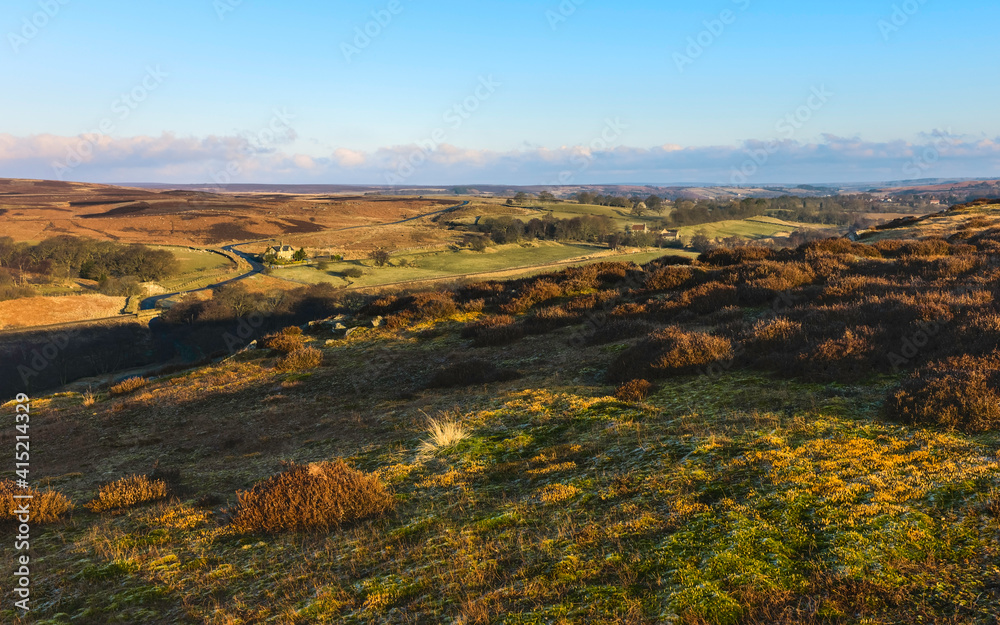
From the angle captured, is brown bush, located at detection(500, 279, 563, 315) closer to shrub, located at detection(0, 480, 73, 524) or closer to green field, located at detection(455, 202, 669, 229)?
shrub, located at detection(0, 480, 73, 524)

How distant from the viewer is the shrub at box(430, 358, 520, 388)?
1027 cm

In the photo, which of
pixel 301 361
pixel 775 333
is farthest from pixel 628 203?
pixel 775 333

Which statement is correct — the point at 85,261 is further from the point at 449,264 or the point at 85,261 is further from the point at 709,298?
the point at 709,298

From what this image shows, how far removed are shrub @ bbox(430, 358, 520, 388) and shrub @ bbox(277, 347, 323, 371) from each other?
468cm

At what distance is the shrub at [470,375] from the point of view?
33.7 ft

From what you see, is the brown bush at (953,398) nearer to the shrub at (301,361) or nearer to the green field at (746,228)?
the shrub at (301,361)

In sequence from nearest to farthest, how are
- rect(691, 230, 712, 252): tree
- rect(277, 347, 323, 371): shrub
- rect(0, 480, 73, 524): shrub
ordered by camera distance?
1. rect(0, 480, 73, 524): shrub
2. rect(277, 347, 323, 371): shrub
3. rect(691, 230, 712, 252): tree

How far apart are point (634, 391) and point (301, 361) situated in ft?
32.4

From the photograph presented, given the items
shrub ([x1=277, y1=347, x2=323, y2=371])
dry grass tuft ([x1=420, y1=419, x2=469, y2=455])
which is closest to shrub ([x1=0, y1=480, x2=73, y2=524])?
dry grass tuft ([x1=420, y1=419, x2=469, y2=455])

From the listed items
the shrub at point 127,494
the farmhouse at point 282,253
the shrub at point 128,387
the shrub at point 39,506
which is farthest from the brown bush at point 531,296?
the farmhouse at point 282,253

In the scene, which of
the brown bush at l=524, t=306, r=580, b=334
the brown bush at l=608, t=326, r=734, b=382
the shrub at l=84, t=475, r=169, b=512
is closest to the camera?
the shrub at l=84, t=475, r=169, b=512

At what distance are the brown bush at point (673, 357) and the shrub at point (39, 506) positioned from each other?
8.00 meters

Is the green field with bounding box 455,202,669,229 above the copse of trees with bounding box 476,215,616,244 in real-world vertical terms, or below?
above

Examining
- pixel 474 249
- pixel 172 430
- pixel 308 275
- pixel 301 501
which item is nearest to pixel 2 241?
pixel 308 275
